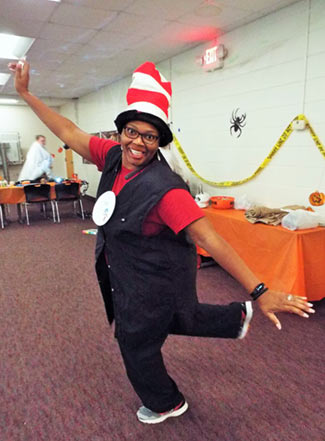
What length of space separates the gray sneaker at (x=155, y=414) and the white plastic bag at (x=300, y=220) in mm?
1629

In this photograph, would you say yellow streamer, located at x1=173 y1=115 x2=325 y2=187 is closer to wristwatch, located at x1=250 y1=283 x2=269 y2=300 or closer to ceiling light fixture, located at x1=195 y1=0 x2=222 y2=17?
ceiling light fixture, located at x1=195 y1=0 x2=222 y2=17

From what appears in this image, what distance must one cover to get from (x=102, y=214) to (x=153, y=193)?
9.8 inches

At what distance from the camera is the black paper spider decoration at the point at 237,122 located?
354cm

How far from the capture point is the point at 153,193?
114 cm

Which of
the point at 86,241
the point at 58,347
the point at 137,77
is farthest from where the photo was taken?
the point at 86,241

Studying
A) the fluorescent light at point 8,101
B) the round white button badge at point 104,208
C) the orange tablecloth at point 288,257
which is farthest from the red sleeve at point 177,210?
the fluorescent light at point 8,101

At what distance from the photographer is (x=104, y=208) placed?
1.27m

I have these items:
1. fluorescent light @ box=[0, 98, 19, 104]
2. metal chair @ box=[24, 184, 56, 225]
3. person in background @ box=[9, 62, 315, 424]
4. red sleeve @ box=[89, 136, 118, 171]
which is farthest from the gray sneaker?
fluorescent light @ box=[0, 98, 19, 104]

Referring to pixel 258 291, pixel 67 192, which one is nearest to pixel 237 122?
pixel 258 291

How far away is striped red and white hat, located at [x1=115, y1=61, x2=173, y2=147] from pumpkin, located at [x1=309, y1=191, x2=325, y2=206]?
6.49 feet

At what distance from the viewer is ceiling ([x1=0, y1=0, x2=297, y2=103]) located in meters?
2.88

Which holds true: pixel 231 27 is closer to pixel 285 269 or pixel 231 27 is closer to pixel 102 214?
pixel 285 269

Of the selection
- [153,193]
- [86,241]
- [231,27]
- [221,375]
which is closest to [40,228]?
[86,241]

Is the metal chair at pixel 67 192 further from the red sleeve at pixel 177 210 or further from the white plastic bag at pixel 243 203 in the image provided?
the red sleeve at pixel 177 210
